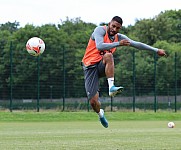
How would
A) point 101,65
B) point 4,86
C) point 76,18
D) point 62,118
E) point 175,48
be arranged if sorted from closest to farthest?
1. point 101,65
2. point 62,118
3. point 4,86
4. point 175,48
5. point 76,18

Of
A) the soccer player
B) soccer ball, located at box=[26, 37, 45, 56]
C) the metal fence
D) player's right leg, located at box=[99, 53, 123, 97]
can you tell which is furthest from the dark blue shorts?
the metal fence

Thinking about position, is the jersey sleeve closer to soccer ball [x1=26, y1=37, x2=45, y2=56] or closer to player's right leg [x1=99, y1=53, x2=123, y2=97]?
player's right leg [x1=99, y1=53, x2=123, y2=97]

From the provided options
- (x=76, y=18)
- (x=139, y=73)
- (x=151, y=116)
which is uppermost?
(x=76, y=18)

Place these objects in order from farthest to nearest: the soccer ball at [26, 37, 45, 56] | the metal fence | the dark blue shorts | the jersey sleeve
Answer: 1. the metal fence
2. the soccer ball at [26, 37, 45, 56]
3. the dark blue shorts
4. the jersey sleeve

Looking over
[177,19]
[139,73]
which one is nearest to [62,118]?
[139,73]

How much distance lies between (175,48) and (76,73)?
133 feet

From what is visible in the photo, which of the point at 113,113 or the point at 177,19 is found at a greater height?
the point at 177,19

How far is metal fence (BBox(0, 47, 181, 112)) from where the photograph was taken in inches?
1302

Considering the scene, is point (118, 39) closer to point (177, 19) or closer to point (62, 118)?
point (62, 118)

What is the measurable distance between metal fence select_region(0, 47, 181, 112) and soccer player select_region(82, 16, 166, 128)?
2032 cm

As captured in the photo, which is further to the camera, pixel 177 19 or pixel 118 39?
pixel 177 19

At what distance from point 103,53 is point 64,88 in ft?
76.0

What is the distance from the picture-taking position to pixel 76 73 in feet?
124

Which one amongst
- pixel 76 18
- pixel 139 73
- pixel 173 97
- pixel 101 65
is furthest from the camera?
pixel 76 18
